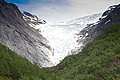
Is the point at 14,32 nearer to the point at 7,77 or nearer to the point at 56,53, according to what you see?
the point at 56,53

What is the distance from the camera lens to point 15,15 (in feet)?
468

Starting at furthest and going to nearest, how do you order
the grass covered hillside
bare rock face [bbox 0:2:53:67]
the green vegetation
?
bare rock face [bbox 0:2:53:67]
the grass covered hillside
the green vegetation

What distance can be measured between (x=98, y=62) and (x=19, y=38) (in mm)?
47692

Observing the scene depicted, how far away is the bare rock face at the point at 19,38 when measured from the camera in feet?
416

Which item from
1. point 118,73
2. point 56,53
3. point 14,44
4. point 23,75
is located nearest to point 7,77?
point 23,75

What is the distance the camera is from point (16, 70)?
6862 centimetres

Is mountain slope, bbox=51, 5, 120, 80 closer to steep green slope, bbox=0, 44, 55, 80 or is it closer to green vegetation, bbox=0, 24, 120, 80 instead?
green vegetation, bbox=0, 24, 120, 80

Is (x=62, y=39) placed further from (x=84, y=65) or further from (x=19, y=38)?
(x=84, y=65)

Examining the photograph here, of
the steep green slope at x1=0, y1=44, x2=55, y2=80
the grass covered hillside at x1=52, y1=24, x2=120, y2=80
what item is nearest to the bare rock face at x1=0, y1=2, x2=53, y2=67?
the grass covered hillside at x1=52, y1=24, x2=120, y2=80

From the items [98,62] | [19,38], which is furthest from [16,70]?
[19,38]

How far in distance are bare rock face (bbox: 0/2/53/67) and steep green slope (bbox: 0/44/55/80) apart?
47.2 m

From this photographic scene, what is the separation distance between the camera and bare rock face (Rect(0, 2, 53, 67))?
127 metres

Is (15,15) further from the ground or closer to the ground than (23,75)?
further from the ground

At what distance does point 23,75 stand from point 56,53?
96.7 meters
